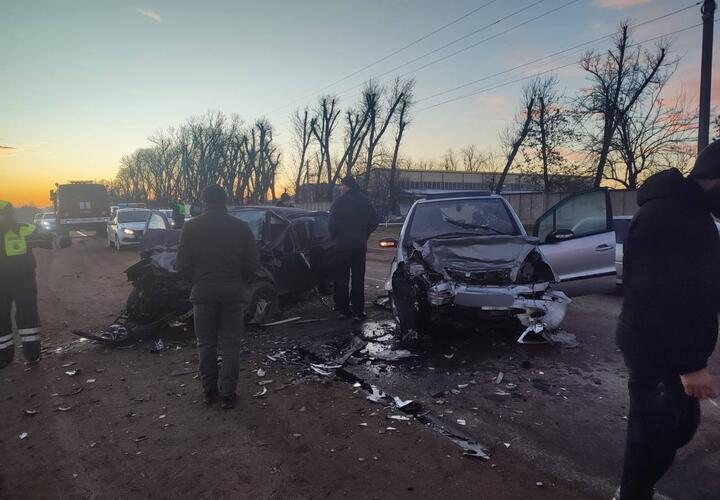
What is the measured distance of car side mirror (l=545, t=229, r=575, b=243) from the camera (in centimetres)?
618

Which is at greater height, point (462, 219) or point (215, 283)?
point (462, 219)

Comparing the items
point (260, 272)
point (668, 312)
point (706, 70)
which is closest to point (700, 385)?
point (668, 312)

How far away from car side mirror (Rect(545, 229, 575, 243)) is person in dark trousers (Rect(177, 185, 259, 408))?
4.15 meters

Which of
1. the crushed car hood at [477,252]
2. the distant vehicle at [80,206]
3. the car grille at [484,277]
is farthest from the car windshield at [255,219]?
the distant vehicle at [80,206]

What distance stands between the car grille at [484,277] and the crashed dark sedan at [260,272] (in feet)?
9.28

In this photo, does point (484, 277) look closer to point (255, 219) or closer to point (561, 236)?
point (561, 236)

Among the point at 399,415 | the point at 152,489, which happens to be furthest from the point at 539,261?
the point at 152,489

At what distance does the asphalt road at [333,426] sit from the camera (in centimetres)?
284

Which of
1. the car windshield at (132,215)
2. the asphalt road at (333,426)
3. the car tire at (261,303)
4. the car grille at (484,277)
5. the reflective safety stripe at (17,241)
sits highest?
the car windshield at (132,215)

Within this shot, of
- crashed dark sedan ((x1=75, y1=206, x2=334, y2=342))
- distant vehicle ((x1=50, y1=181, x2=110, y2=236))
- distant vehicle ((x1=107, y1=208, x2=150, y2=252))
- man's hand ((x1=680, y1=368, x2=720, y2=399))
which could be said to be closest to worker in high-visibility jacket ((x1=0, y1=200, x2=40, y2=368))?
crashed dark sedan ((x1=75, y1=206, x2=334, y2=342))

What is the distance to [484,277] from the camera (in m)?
5.25

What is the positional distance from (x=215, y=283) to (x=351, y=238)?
119 inches

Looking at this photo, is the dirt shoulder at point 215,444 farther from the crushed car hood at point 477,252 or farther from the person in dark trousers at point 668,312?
the crushed car hood at point 477,252

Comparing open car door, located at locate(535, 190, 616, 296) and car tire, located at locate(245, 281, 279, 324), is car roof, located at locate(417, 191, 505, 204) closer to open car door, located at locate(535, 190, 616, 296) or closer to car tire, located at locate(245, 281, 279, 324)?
open car door, located at locate(535, 190, 616, 296)
